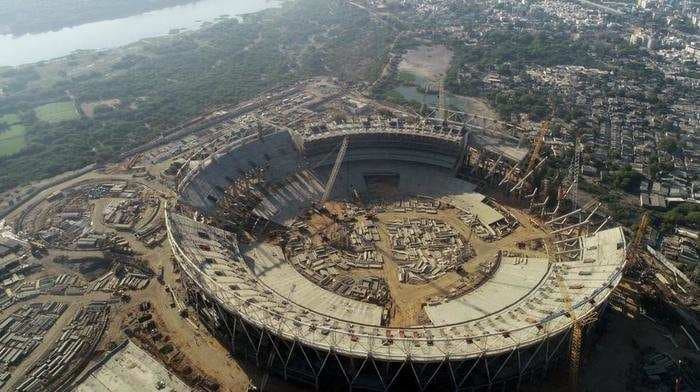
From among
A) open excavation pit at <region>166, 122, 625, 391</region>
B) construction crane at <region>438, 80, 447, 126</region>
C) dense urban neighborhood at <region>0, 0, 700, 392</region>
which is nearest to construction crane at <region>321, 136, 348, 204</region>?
open excavation pit at <region>166, 122, 625, 391</region>

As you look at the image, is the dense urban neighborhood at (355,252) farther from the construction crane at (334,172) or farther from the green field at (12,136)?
the green field at (12,136)

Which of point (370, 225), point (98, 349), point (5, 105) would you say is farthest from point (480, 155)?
point (5, 105)

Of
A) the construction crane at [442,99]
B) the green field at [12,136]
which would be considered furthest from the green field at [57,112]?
the construction crane at [442,99]

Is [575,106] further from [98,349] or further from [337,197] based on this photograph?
[98,349]

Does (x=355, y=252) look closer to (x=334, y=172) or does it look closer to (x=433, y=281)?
(x=433, y=281)

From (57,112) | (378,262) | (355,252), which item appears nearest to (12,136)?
(57,112)

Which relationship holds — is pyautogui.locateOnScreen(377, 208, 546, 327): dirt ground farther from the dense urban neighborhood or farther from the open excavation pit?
the dense urban neighborhood
